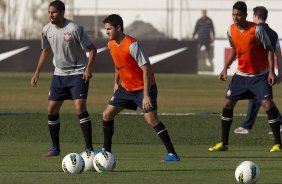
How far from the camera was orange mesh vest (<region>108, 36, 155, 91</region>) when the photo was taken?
14508mm

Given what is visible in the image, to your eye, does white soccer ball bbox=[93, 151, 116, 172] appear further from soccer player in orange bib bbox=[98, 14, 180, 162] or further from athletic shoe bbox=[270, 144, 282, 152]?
athletic shoe bbox=[270, 144, 282, 152]

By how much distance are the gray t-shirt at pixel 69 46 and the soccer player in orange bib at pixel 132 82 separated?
824 mm

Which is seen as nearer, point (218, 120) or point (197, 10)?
point (218, 120)

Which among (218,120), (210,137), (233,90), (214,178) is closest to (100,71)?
(218,120)

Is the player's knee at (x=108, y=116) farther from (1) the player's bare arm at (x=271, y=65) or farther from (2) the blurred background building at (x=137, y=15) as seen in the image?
(2) the blurred background building at (x=137, y=15)

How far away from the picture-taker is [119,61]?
1470cm

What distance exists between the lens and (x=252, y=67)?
1645 cm

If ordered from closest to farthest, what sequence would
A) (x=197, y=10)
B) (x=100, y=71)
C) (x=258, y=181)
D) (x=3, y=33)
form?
(x=258, y=181)
(x=100, y=71)
(x=3, y=33)
(x=197, y=10)

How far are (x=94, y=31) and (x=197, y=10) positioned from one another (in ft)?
19.5

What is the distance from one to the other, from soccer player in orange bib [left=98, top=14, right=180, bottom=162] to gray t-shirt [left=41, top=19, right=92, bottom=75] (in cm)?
82

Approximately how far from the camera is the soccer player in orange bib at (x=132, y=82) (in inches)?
562

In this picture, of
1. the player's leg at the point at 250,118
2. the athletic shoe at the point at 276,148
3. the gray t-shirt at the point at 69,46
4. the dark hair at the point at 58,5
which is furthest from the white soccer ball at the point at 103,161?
the player's leg at the point at 250,118

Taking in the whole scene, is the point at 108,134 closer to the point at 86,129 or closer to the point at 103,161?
the point at 86,129

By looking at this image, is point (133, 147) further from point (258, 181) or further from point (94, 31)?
point (94, 31)
